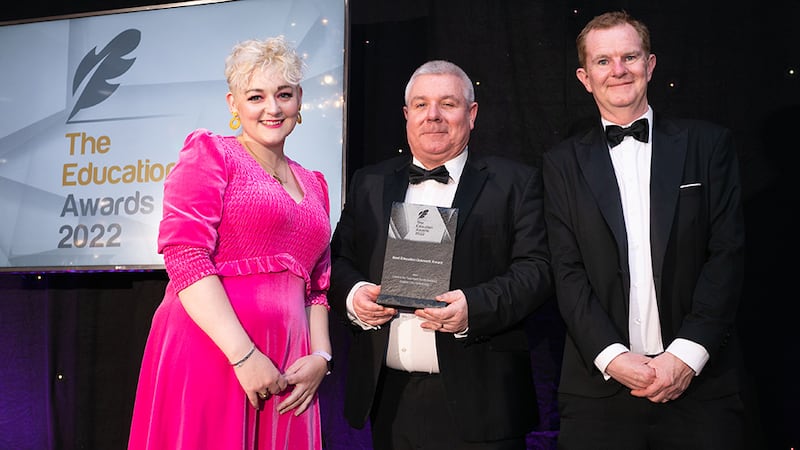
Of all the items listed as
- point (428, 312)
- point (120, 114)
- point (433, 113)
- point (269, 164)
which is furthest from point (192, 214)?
point (120, 114)

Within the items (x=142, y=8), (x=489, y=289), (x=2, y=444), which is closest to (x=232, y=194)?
(x=489, y=289)

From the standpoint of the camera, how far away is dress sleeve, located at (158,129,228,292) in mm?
1902

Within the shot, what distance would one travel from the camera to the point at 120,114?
3.81 m

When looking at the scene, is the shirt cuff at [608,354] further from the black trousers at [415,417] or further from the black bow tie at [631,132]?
the black bow tie at [631,132]

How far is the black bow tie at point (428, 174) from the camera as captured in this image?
2355 millimetres

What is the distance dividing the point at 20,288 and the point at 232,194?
2730 millimetres

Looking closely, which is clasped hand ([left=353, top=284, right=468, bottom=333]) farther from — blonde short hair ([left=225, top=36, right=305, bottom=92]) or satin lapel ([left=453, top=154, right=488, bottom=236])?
blonde short hair ([left=225, top=36, right=305, bottom=92])

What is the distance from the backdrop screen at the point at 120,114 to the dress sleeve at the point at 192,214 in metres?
1.52

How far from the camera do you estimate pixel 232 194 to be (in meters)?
2.01

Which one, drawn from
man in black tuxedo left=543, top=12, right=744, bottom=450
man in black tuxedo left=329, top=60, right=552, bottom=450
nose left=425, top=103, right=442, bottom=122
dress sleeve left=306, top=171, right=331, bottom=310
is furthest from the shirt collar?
dress sleeve left=306, top=171, right=331, bottom=310

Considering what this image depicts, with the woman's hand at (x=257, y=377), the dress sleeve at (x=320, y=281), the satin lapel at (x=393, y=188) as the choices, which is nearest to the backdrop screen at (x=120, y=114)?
the satin lapel at (x=393, y=188)

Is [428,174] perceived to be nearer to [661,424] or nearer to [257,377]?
[257,377]

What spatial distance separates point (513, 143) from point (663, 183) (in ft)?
4.47

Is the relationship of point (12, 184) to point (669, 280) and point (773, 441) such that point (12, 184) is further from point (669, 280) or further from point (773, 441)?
point (773, 441)
